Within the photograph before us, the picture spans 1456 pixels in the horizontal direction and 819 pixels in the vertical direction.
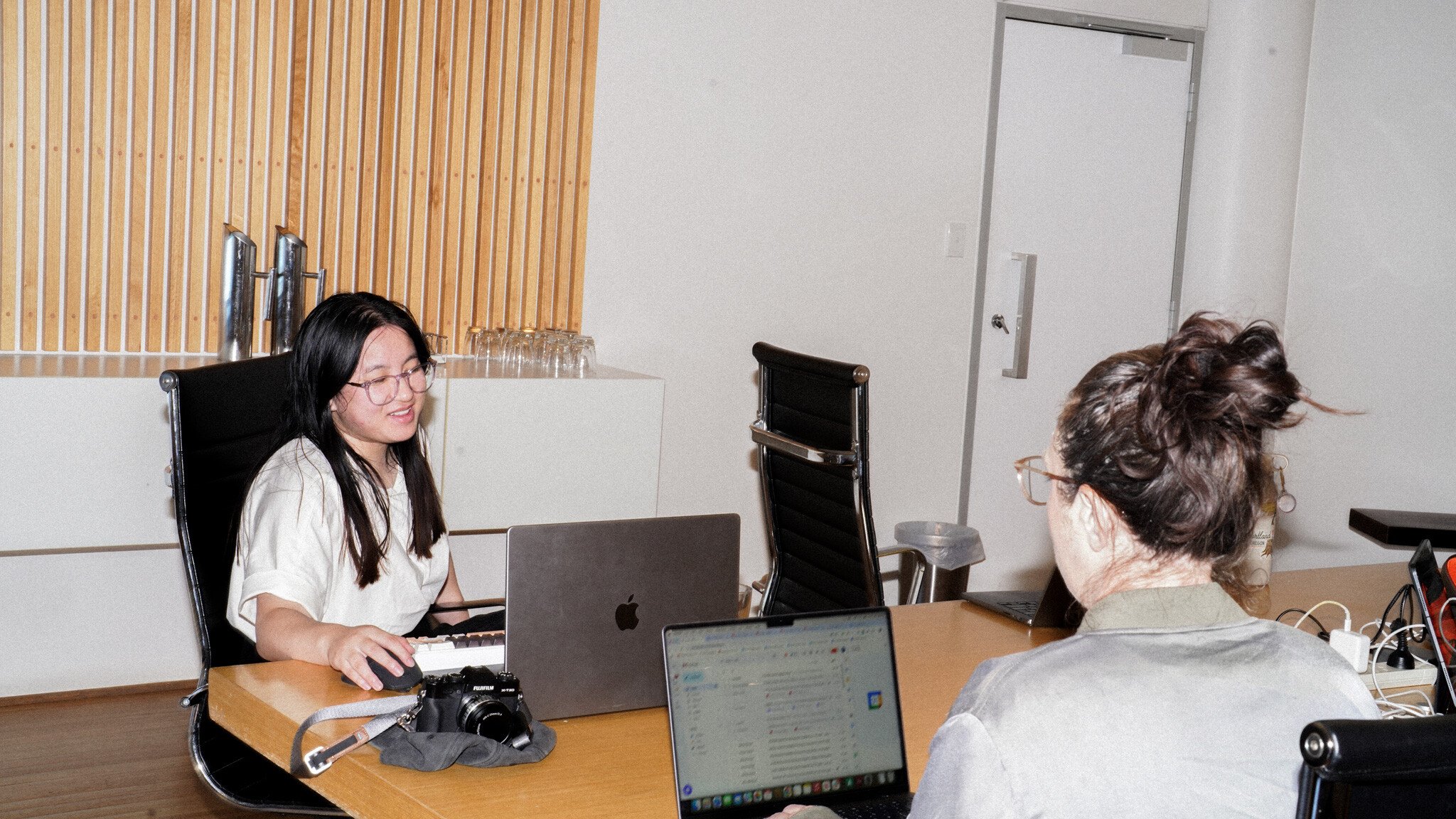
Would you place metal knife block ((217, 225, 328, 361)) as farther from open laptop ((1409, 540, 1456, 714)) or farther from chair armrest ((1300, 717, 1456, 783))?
chair armrest ((1300, 717, 1456, 783))

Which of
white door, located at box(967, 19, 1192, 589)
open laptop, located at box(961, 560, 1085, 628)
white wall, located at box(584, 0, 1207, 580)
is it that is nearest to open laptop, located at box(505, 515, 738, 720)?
open laptop, located at box(961, 560, 1085, 628)

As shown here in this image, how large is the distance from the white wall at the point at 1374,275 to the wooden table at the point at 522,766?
3.20m

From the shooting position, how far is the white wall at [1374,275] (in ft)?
15.4

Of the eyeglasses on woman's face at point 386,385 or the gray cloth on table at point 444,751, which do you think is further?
the eyeglasses on woman's face at point 386,385

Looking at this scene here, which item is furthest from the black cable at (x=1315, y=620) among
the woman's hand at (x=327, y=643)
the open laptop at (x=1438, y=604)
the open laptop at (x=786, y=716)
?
the woman's hand at (x=327, y=643)

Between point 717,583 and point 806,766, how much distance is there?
1.26 feet

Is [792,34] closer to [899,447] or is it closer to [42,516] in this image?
[899,447]

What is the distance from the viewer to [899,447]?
16.4 ft

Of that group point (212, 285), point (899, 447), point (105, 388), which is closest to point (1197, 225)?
point (899, 447)

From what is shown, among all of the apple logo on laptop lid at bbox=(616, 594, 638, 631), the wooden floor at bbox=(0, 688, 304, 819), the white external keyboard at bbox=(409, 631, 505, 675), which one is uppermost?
the apple logo on laptop lid at bbox=(616, 594, 638, 631)

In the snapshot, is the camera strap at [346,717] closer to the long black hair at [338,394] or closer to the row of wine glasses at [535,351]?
the long black hair at [338,394]

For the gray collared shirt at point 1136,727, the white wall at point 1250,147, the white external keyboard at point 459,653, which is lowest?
the white external keyboard at point 459,653

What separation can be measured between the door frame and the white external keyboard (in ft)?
11.1

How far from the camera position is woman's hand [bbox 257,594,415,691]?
6.13ft
